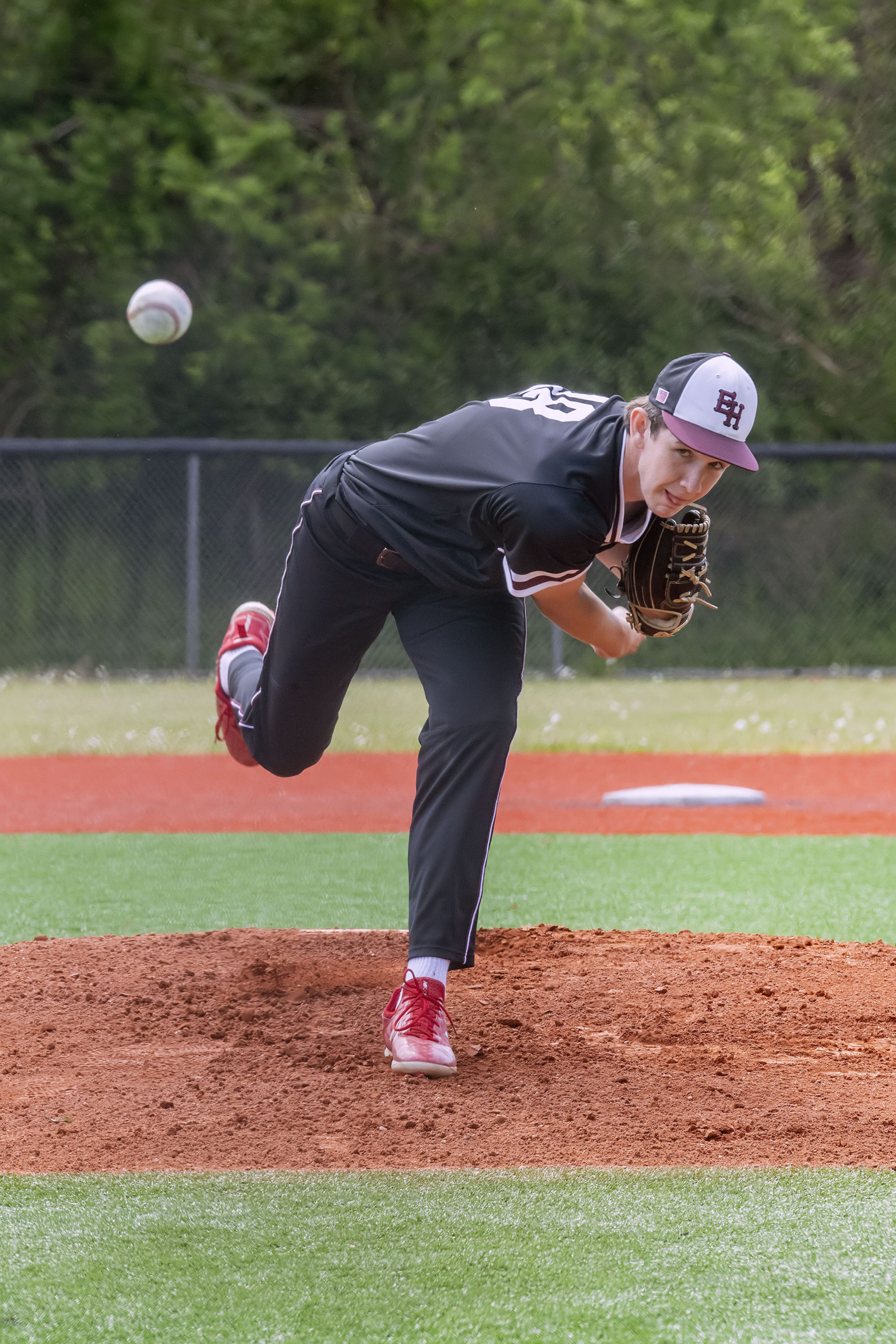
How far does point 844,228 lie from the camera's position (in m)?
21.4

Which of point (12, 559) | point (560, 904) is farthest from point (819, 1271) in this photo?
point (12, 559)

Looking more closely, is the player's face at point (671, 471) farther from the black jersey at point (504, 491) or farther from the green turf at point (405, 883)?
the green turf at point (405, 883)

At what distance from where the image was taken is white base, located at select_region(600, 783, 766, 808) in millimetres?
7812

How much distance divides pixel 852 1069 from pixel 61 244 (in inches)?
678

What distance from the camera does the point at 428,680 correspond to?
3473mm

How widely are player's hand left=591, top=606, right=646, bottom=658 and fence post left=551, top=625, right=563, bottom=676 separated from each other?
10.9 meters

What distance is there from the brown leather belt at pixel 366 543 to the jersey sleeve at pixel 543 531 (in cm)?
44

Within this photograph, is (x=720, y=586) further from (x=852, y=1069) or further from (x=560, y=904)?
(x=852, y=1069)

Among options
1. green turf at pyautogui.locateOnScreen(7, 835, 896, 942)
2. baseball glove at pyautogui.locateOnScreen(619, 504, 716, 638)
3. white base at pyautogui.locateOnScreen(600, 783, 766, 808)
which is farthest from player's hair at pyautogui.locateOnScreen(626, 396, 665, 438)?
white base at pyautogui.locateOnScreen(600, 783, 766, 808)

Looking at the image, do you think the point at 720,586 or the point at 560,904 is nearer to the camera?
the point at 560,904

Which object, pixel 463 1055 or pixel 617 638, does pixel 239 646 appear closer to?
pixel 617 638

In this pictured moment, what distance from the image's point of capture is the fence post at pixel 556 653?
14688 millimetres

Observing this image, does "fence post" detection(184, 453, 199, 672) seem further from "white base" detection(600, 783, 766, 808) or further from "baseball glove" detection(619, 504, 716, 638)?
"baseball glove" detection(619, 504, 716, 638)

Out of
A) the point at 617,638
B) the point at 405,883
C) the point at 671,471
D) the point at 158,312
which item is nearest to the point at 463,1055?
the point at 617,638
